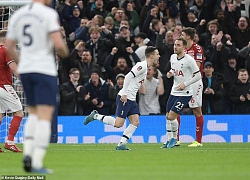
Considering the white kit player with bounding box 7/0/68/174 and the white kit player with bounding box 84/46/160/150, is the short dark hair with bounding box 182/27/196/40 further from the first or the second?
the white kit player with bounding box 7/0/68/174

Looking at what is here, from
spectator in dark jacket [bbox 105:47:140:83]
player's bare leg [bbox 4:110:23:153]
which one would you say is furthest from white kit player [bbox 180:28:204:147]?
Result: player's bare leg [bbox 4:110:23:153]

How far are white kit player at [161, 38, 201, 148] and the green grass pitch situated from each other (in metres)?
1.92

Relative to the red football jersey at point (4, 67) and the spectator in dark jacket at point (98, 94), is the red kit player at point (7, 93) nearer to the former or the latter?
the red football jersey at point (4, 67)

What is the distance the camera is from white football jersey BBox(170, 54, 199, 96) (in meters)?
16.2

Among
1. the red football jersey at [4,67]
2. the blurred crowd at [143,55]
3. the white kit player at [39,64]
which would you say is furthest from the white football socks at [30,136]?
the blurred crowd at [143,55]

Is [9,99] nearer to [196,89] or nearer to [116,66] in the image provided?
[196,89]

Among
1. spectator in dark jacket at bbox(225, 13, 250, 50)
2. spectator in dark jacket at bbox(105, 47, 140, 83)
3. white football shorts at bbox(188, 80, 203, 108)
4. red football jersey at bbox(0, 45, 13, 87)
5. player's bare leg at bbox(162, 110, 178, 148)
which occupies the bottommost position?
player's bare leg at bbox(162, 110, 178, 148)

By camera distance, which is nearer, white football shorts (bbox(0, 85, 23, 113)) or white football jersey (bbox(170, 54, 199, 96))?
white football shorts (bbox(0, 85, 23, 113))

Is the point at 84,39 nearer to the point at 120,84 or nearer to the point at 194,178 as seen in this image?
the point at 120,84

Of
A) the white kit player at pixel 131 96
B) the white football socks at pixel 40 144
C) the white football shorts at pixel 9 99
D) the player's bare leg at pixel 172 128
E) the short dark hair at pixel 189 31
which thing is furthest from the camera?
the short dark hair at pixel 189 31

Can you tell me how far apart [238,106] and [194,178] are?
1143cm

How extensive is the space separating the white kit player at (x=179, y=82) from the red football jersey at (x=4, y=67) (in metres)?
3.67

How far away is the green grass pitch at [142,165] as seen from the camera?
31.1 ft

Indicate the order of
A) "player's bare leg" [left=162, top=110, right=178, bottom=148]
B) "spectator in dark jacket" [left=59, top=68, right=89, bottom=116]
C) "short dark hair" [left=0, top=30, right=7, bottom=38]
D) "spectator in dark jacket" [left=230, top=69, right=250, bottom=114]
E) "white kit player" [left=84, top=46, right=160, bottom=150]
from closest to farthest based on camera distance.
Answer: "short dark hair" [left=0, top=30, right=7, bottom=38] → "white kit player" [left=84, top=46, right=160, bottom=150] → "player's bare leg" [left=162, top=110, right=178, bottom=148] → "spectator in dark jacket" [left=230, top=69, right=250, bottom=114] → "spectator in dark jacket" [left=59, top=68, right=89, bottom=116]
